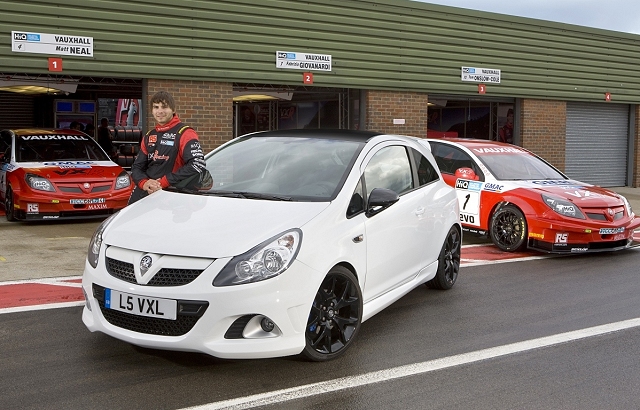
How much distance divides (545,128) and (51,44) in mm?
13105

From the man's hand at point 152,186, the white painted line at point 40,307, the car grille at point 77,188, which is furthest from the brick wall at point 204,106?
the man's hand at point 152,186

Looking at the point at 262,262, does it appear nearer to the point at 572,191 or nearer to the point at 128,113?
the point at 572,191

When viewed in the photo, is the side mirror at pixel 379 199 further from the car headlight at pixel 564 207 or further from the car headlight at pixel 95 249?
the car headlight at pixel 564 207

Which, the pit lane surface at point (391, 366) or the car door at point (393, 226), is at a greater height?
the car door at point (393, 226)

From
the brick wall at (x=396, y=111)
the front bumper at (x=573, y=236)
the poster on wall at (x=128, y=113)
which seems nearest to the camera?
the front bumper at (x=573, y=236)

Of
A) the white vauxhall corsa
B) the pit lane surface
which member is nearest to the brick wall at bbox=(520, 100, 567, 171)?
the pit lane surface

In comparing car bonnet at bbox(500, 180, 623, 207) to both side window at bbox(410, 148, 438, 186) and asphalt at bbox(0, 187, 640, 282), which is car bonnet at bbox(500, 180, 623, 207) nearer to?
side window at bbox(410, 148, 438, 186)

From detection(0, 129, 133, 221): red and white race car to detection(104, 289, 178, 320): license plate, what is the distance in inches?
295

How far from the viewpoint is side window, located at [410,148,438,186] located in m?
6.48

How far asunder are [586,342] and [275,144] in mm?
2844

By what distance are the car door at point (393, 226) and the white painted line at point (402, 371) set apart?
0.68 m

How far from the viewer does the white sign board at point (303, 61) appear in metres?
14.9

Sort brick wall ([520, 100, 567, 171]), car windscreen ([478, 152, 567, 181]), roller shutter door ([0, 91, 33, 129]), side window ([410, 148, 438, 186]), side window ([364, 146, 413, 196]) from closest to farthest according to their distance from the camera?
side window ([364, 146, 413, 196]), side window ([410, 148, 438, 186]), car windscreen ([478, 152, 567, 181]), brick wall ([520, 100, 567, 171]), roller shutter door ([0, 91, 33, 129])

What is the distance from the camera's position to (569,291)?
285 inches
